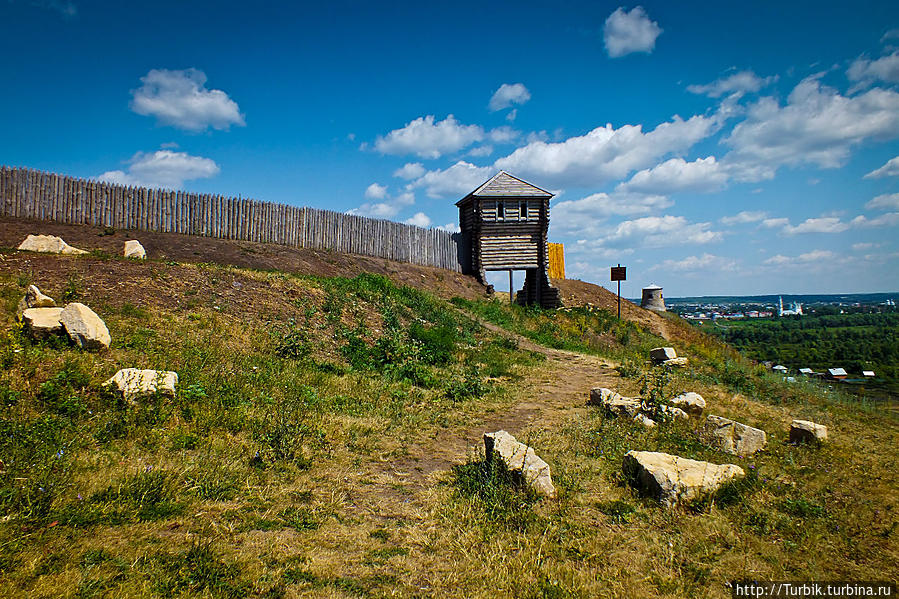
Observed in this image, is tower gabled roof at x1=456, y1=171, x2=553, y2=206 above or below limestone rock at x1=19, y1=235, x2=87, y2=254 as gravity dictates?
above

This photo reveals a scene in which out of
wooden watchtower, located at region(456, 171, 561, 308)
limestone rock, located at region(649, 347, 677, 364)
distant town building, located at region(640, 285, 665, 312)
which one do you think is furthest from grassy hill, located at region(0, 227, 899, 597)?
distant town building, located at region(640, 285, 665, 312)

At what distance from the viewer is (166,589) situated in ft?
9.12

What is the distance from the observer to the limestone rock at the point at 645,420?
Result: 6.37m

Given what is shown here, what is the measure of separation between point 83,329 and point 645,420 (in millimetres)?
7640

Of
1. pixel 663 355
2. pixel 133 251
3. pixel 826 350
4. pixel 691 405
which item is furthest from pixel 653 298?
pixel 133 251

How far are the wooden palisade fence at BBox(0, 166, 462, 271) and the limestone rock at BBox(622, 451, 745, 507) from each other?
16162mm

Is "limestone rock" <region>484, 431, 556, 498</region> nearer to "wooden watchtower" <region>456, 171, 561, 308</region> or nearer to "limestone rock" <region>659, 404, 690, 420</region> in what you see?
"limestone rock" <region>659, 404, 690, 420</region>

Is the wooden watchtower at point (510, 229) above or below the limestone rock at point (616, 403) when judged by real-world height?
above

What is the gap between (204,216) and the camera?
1623cm

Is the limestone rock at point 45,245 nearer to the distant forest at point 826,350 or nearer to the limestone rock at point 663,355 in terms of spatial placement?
the limestone rock at point 663,355

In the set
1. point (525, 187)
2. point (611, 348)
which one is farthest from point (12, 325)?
point (525, 187)

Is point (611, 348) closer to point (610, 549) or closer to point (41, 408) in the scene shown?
point (610, 549)

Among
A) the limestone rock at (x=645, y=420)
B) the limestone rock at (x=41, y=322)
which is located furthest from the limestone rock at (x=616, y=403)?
the limestone rock at (x=41, y=322)

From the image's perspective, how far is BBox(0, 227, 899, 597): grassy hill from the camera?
312cm
